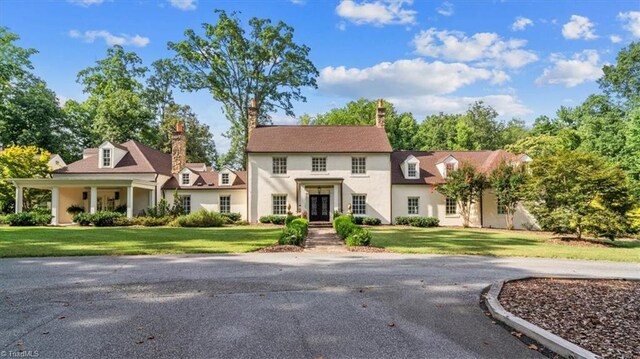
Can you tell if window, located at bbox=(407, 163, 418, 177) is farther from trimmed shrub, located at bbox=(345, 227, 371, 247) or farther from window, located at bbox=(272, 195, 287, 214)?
trimmed shrub, located at bbox=(345, 227, 371, 247)

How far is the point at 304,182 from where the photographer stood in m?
26.3

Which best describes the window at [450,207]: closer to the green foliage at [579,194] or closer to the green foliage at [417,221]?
the green foliage at [417,221]

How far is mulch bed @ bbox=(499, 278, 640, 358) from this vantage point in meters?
4.23

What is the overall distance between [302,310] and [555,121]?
45405 mm

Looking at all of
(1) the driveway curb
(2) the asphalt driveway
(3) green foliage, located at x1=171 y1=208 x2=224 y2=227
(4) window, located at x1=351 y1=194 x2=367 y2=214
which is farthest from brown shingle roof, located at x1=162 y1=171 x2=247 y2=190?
(1) the driveway curb

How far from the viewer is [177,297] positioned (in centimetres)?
604

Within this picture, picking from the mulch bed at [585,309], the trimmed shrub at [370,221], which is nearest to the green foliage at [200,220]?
the trimmed shrub at [370,221]

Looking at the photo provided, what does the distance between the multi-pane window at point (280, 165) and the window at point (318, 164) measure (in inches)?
81.2

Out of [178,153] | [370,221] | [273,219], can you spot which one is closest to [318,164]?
[273,219]

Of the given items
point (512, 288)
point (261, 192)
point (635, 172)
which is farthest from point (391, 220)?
point (512, 288)

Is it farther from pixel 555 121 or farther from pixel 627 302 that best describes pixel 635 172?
pixel 627 302

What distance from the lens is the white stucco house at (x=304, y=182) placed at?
87.6 feet

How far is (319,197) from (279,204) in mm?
2988

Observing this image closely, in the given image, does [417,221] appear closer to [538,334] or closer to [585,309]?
[585,309]
